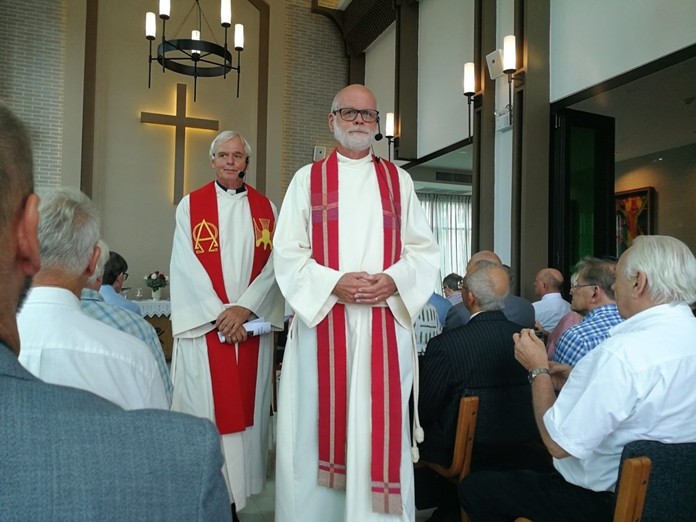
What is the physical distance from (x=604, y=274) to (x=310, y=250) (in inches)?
55.1

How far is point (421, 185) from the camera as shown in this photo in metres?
11.2

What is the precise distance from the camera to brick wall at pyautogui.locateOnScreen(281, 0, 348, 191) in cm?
929

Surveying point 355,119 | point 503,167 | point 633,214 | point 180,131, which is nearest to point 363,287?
point 355,119

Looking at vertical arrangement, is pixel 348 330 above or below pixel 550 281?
below

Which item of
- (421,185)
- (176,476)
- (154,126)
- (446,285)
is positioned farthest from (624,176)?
(176,476)

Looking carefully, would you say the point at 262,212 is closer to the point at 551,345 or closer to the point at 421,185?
the point at 551,345

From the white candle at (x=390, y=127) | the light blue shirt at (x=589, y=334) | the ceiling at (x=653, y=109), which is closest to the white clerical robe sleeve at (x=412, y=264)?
the light blue shirt at (x=589, y=334)

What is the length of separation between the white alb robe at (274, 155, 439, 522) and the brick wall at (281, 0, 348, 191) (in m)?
6.98

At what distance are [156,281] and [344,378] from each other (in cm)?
625

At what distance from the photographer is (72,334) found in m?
1.23

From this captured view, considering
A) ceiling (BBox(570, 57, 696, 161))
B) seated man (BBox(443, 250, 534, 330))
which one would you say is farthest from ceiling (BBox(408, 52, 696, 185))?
seated man (BBox(443, 250, 534, 330))

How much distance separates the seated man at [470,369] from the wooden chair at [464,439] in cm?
11

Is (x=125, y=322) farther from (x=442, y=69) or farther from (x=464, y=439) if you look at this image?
(x=442, y=69)

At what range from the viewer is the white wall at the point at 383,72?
871 centimetres
